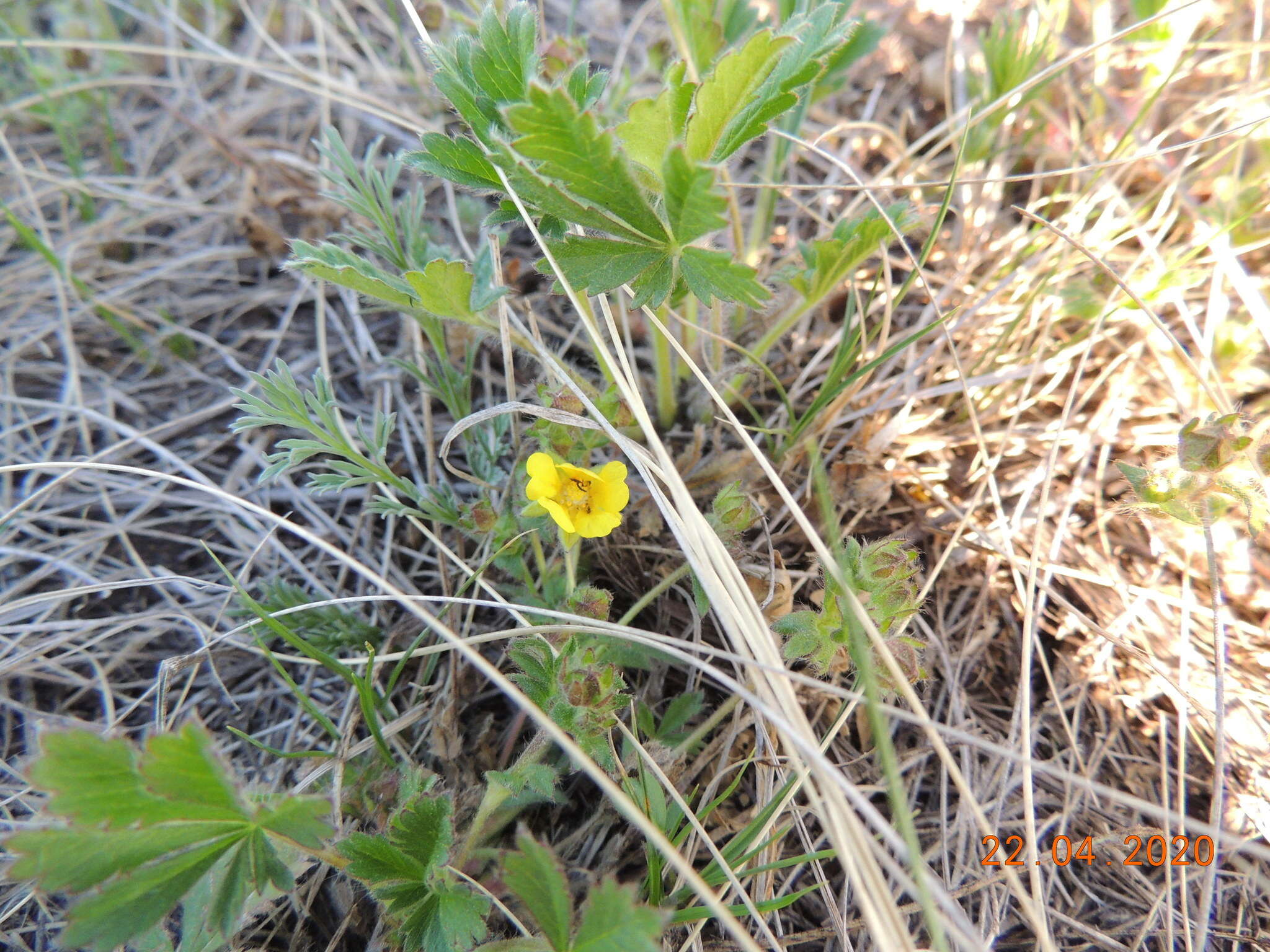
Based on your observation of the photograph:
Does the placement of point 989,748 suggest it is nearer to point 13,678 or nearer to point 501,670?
point 501,670

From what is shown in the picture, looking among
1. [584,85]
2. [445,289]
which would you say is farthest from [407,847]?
[584,85]

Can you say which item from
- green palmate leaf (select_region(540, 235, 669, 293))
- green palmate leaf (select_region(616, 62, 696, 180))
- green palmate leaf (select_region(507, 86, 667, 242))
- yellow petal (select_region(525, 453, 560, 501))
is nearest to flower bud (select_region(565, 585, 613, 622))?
yellow petal (select_region(525, 453, 560, 501))

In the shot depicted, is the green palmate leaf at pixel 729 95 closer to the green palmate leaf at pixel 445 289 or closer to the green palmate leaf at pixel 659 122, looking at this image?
the green palmate leaf at pixel 659 122

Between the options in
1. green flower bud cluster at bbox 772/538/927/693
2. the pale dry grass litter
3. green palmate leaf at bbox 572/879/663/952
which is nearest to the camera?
green palmate leaf at bbox 572/879/663/952

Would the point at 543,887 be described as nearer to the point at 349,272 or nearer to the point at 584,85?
the point at 349,272

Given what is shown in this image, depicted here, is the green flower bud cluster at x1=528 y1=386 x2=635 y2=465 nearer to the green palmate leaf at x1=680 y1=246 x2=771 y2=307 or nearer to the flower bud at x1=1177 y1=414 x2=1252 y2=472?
the green palmate leaf at x1=680 y1=246 x2=771 y2=307

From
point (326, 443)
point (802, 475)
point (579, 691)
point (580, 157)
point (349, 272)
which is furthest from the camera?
point (802, 475)
